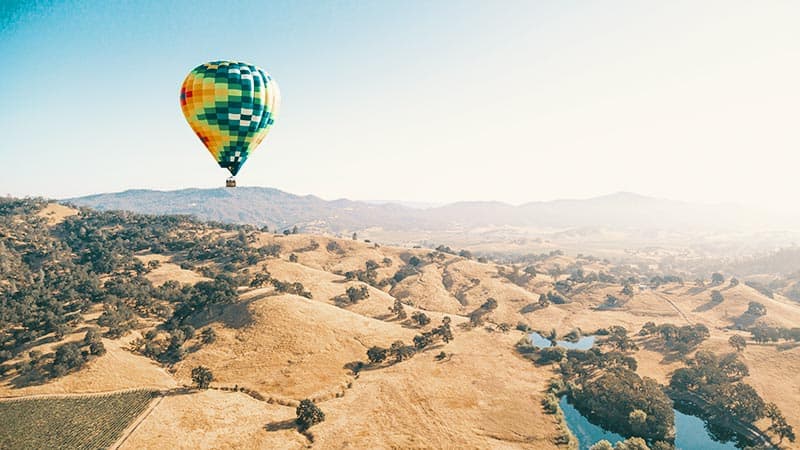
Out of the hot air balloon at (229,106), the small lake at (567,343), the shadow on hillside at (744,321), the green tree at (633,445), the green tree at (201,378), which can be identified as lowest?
the small lake at (567,343)

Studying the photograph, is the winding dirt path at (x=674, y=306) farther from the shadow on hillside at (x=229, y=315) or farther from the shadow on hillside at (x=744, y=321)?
the shadow on hillside at (x=229, y=315)

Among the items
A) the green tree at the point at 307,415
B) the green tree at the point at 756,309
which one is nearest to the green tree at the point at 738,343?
the green tree at the point at 756,309

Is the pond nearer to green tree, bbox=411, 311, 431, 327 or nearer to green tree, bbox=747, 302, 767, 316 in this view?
green tree, bbox=411, 311, 431, 327

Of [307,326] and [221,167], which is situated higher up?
[221,167]

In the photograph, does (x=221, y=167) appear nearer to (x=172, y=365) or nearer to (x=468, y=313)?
(x=172, y=365)

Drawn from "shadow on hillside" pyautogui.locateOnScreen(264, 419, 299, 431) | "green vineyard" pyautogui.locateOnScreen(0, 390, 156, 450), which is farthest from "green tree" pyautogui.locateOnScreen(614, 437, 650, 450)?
"green vineyard" pyautogui.locateOnScreen(0, 390, 156, 450)

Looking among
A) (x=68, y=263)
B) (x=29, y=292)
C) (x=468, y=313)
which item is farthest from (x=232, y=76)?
(x=68, y=263)
